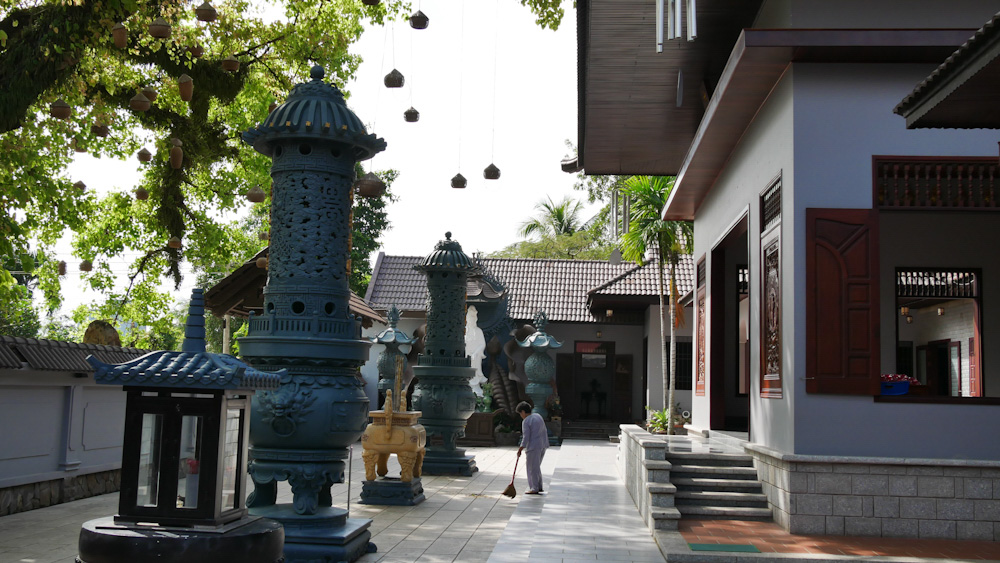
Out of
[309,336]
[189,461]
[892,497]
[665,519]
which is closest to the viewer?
[189,461]

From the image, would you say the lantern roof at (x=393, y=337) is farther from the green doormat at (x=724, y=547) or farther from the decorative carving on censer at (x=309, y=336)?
the green doormat at (x=724, y=547)

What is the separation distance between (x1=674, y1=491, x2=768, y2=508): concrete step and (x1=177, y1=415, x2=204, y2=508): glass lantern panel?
569cm

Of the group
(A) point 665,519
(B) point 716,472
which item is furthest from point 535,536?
(B) point 716,472

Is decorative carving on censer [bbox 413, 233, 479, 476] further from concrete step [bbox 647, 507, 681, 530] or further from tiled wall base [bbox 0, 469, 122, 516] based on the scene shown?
concrete step [bbox 647, 507, 681, 530]

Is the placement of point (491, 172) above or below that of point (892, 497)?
above

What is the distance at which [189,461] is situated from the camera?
17.5 feet

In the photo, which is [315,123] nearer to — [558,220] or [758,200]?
[758,200]

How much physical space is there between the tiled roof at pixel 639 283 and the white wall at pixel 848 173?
581 inches

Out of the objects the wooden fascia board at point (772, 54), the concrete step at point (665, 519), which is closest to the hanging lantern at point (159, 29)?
the wooden fascia board at point (772, 54)

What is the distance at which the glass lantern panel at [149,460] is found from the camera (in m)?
5.25

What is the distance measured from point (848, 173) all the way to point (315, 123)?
5.17 meters

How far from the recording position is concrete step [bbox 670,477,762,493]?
9.65 meters

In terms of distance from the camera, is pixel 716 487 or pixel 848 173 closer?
pixel 848 173

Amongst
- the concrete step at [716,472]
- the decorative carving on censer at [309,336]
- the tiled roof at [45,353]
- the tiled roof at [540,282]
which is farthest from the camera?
the tiled roof at [540,282]
